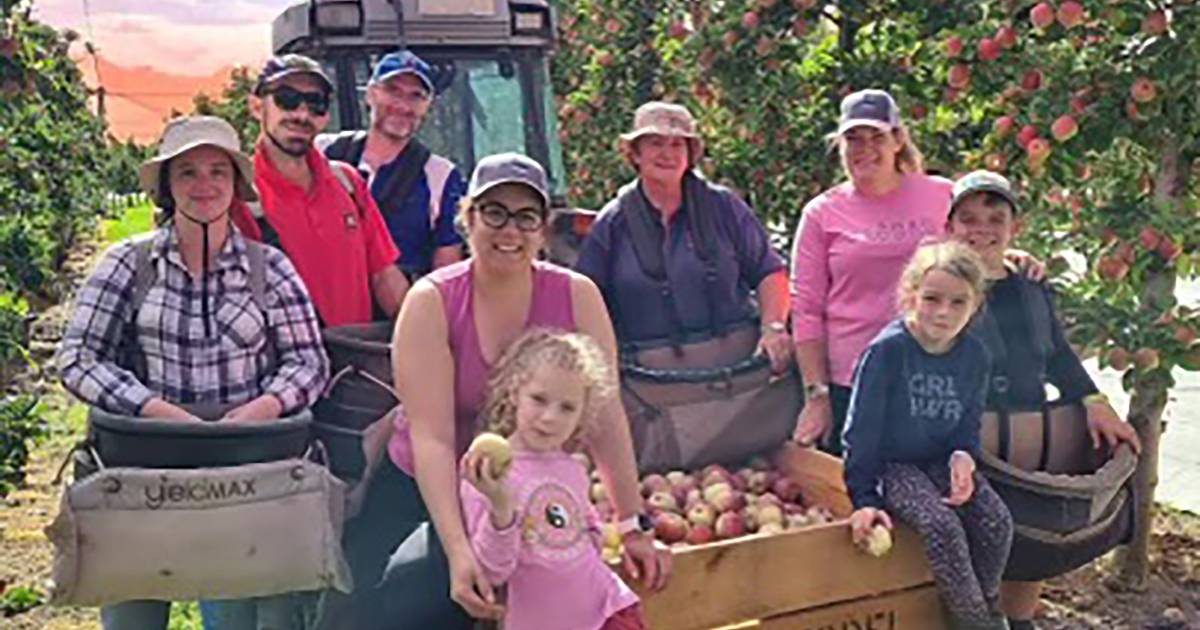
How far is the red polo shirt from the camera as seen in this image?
3617 mm

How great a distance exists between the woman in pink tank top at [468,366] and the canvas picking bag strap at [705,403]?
2.37ft

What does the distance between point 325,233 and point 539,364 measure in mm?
1015

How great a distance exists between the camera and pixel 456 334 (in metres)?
3.07

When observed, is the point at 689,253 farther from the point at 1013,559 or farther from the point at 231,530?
the point at 231,530

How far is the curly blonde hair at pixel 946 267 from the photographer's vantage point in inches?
133

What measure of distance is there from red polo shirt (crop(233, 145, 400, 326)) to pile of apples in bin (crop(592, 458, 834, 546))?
32.7 inches

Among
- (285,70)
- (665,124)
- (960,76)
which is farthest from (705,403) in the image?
(960,76)

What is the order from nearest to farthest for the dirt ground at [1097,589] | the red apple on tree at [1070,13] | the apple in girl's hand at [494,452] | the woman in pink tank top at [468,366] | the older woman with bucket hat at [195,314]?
the apple in girl's hand at [494,452] → the woman in pink tank top at [468,366] → the older woman with bucket hat at [195,314] → the red apple on tree at [1070,13] → the dirt ground at [1097,589]

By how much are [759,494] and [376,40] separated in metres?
3.07

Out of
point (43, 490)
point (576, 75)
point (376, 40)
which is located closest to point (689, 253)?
point (376, 40)

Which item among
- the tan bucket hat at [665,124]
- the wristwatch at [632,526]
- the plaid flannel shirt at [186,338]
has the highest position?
the tan bucket hat at [665,124]

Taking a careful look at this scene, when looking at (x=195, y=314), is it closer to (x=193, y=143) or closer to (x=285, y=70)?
(x=193, y=143)

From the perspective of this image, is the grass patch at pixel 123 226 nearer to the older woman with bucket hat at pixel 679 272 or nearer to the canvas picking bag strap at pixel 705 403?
the older woman with bucket hat at pixel 679 272

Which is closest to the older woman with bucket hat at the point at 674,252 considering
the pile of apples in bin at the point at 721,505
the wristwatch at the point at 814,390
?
the wristwatch at the point at 814,390
